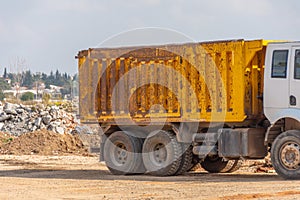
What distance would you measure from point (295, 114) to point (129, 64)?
436cm

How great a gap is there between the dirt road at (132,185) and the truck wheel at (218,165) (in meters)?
0.22

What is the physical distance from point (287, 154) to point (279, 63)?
195 centimetres

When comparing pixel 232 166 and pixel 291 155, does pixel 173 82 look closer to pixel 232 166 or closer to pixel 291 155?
pixel 232 166

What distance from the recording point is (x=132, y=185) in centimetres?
1612

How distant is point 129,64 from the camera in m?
18.6

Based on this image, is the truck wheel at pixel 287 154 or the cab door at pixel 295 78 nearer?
the truck wheel at pixel 287 154

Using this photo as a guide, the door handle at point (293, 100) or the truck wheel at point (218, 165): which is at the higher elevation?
the door handle at point (293, 100)

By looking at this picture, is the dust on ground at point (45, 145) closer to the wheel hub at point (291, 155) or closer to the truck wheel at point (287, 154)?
the truck wheel at point (287, 154)

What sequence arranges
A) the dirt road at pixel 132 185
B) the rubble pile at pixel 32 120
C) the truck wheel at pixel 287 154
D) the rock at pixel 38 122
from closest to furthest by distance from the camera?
the dirt road at pixel 132 185 → the truck wheel at pixel 287 154 → the rubble pile at pixel 32 120 → the rock at pixel 38 122

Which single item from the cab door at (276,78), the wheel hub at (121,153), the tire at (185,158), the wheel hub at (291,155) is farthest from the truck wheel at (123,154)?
the wheel hub at (291,155)

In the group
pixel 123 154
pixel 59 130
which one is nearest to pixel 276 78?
pixel 123 154

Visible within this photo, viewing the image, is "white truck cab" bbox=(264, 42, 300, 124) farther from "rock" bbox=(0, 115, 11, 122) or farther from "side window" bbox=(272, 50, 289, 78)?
"rock" bbox=(0, 115, 11, 122)

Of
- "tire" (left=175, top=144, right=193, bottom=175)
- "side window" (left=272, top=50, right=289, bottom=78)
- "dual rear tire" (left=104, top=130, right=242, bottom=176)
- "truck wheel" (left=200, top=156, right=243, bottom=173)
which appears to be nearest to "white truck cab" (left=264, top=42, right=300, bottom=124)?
"side window" (left=272, top=50, right=289, bottom=78)

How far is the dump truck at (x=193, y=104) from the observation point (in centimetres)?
1662
